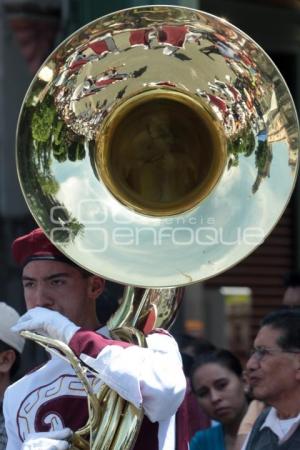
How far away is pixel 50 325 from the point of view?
3.46 m

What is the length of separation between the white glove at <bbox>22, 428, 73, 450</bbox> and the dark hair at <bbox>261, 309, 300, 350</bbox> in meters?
0.94

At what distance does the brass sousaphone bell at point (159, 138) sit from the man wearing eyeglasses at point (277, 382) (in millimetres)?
548

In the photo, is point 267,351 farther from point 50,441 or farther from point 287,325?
point 50,441

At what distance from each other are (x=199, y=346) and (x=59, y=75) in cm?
202

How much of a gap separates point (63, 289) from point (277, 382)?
30.0 inches

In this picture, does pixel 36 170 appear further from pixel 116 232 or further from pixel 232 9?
pixel 232 9

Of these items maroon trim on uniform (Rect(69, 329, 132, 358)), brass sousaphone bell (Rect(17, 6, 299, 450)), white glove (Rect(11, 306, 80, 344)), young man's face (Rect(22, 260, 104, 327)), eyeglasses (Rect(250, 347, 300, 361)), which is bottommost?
eyeglasses (Rect(250, 347, 300, 361))

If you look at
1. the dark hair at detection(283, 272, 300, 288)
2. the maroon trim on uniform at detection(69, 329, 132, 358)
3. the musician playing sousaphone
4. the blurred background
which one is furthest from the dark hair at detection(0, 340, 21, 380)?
the blurred background

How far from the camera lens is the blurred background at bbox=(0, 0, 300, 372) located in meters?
9.04

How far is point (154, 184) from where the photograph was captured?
375 centimetres

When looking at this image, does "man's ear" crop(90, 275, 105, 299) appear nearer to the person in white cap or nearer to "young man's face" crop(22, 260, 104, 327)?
"young man's face" crop(22, 260, 104, 327)

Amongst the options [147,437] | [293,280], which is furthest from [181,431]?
[293,280]

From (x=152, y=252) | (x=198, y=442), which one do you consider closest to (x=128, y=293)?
(x=152, y=252)

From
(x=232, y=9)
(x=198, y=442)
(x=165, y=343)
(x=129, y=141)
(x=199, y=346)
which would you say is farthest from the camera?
(x=232, y=9)
